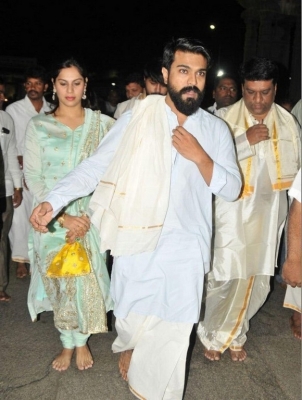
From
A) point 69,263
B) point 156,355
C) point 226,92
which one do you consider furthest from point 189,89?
point 226,92

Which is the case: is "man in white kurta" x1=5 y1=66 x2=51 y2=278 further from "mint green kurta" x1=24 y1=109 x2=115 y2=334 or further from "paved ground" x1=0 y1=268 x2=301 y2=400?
"mint green kurta" x1=24 y1=109 x2=115 y2=334

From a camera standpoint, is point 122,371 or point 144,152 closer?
point 144,152

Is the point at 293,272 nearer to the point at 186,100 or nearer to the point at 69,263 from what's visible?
the point at 186,100

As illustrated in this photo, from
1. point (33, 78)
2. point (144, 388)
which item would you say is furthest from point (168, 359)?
point (33, 78)

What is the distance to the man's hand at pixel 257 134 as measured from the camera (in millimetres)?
2906

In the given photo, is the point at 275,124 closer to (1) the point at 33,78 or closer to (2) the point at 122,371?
(2) the point at 122,371

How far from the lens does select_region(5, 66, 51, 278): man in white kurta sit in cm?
469

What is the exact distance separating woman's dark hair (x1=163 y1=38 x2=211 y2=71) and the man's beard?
16 centimetres

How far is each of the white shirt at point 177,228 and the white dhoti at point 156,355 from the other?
0.08 m

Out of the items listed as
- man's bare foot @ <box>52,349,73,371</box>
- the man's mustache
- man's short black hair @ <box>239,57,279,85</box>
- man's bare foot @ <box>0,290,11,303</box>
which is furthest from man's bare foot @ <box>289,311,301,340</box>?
man's bare foot @ <box>0,290,11,303</box>

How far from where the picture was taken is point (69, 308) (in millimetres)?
2939

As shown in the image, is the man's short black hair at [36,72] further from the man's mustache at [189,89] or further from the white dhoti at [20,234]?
the man's mustache at [189,89]

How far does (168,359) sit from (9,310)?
188 cm

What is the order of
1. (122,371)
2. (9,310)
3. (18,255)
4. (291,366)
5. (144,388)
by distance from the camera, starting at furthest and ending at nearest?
(18,255)
(9,310)
(291,366)
(122,371)
(144,388)
